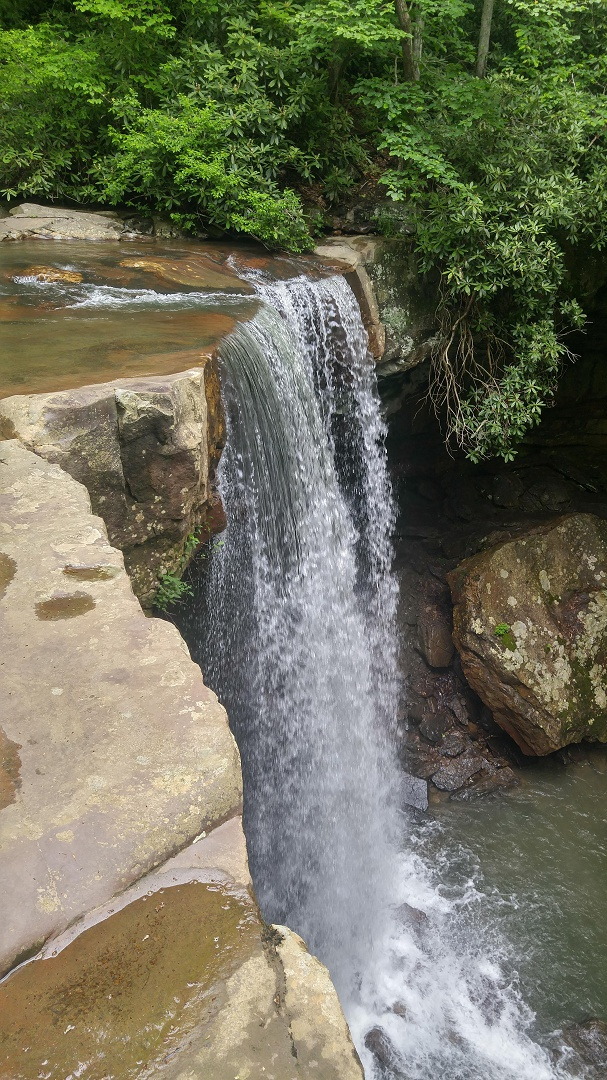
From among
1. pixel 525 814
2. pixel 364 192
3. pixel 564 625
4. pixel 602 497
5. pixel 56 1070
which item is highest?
pixel 364 192

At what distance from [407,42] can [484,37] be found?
3.88 ft

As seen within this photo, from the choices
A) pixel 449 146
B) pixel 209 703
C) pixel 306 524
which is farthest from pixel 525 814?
pixel 449 146

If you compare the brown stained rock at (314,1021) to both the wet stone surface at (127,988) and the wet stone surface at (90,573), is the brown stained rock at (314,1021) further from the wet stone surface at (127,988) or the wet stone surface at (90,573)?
the wet stone surface at (90,573)

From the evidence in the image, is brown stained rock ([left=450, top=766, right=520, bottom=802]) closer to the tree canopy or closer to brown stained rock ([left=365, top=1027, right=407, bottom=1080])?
brown stained rock ([left=365, top=1027, right=407, bottom=1080])

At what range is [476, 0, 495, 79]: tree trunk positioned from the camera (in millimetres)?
7152

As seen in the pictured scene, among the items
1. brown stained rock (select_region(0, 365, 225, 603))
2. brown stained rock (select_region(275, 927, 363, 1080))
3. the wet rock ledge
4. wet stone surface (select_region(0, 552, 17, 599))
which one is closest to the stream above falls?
brown stained rock (select_region(0, 365, 225, 603))

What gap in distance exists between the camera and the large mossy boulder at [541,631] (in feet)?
21.5

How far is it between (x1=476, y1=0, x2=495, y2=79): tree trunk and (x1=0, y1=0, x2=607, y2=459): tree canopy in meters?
0.03

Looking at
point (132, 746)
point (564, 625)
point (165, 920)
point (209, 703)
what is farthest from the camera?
point (564, 625)

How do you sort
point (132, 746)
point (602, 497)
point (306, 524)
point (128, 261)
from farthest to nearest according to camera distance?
point (602, 497), point (128, 261), point (306, 524), point (132, 746)

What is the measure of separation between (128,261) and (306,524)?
285 cm

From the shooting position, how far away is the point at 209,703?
222 cm

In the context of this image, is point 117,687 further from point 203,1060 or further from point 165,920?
point 203,1060

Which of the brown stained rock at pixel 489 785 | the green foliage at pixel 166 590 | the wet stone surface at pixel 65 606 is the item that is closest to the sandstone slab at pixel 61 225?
the green foliage at pixel 166 590
